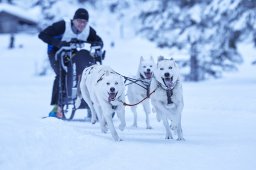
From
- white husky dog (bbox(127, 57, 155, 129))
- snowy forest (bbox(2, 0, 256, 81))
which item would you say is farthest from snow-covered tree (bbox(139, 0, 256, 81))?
white husky dog (bbox(127, 57, 155, 129))

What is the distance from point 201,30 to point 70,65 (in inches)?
428

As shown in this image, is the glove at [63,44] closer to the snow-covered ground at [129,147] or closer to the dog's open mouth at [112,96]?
the snow-covered ground at [129,147]

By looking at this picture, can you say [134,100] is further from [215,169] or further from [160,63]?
[215,169]

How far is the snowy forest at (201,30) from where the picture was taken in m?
15.3

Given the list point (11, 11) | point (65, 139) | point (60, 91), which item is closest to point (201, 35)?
point (60, 91)

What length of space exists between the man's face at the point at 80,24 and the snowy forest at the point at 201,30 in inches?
324

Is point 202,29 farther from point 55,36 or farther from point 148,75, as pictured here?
point 148,75

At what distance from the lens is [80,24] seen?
7.83 metres

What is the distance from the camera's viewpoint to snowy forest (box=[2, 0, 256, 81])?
15281 millimetres

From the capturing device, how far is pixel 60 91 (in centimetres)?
817

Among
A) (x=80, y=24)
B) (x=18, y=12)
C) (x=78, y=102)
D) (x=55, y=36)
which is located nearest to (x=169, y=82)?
(x=78, y=102)

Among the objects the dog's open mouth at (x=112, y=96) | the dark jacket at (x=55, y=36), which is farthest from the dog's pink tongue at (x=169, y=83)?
the dark jacket at (x=55, y=36)

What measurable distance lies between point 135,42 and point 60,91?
3550 centimetres

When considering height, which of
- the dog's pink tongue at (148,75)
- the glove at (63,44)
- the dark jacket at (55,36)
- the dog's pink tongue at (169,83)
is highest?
the dark jacket at (55,36)
